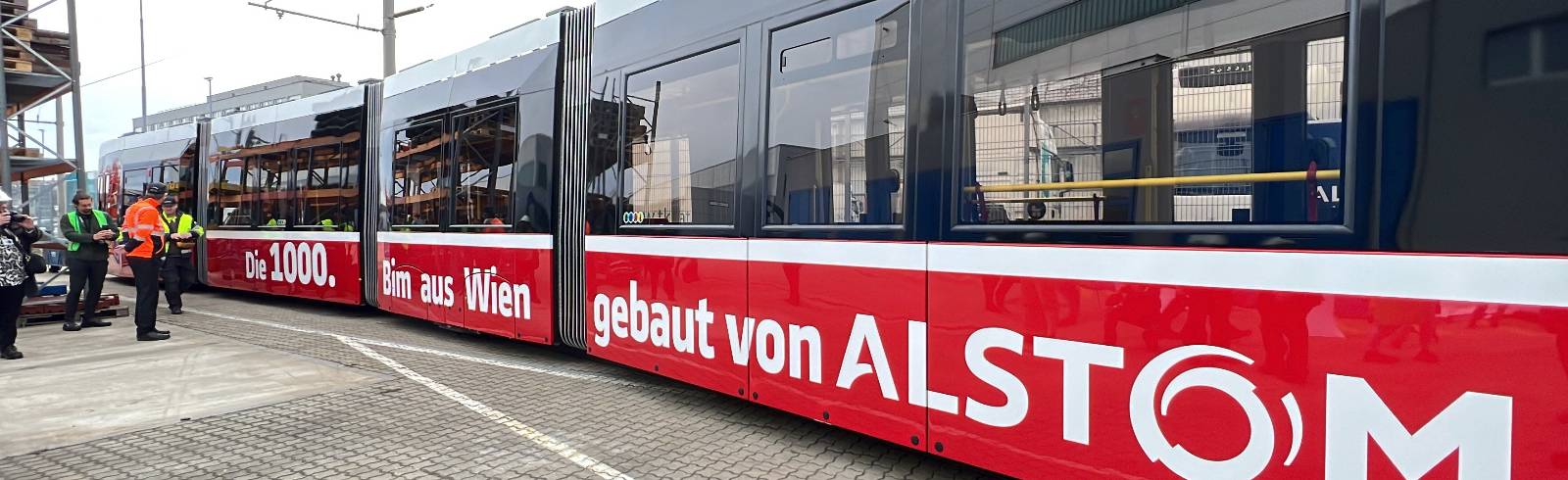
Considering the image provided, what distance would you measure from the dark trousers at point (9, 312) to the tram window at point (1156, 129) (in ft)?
27.2

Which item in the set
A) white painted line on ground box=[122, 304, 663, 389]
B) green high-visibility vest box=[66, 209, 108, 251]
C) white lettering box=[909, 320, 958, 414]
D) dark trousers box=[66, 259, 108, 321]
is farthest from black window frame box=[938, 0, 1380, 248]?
dark trousers box=[66, 259, 108, 321]

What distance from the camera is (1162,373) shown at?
9.63ft

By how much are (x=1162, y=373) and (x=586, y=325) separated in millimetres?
4381

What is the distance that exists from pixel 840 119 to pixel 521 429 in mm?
2671

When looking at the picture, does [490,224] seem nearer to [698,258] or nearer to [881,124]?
[698,258]

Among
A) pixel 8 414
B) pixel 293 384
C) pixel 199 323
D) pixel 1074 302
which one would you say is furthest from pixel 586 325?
pixel 199 323

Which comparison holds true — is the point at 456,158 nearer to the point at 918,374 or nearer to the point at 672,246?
the point at 672,246

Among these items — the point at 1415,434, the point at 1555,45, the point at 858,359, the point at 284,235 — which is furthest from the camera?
the point at 284,235

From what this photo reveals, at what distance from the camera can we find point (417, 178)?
338 inches

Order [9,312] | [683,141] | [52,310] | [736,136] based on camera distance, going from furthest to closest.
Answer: [52,310] < [9,312] < [683,141] < [736,136]

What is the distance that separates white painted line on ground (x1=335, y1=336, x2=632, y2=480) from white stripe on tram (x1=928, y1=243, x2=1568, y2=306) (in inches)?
85.5

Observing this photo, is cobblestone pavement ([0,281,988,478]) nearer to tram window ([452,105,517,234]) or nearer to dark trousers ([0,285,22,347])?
tram window ([452,105,517,234])

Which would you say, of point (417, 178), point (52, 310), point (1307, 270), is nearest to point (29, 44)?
point (52, 310)

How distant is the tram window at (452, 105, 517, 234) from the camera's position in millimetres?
7148
